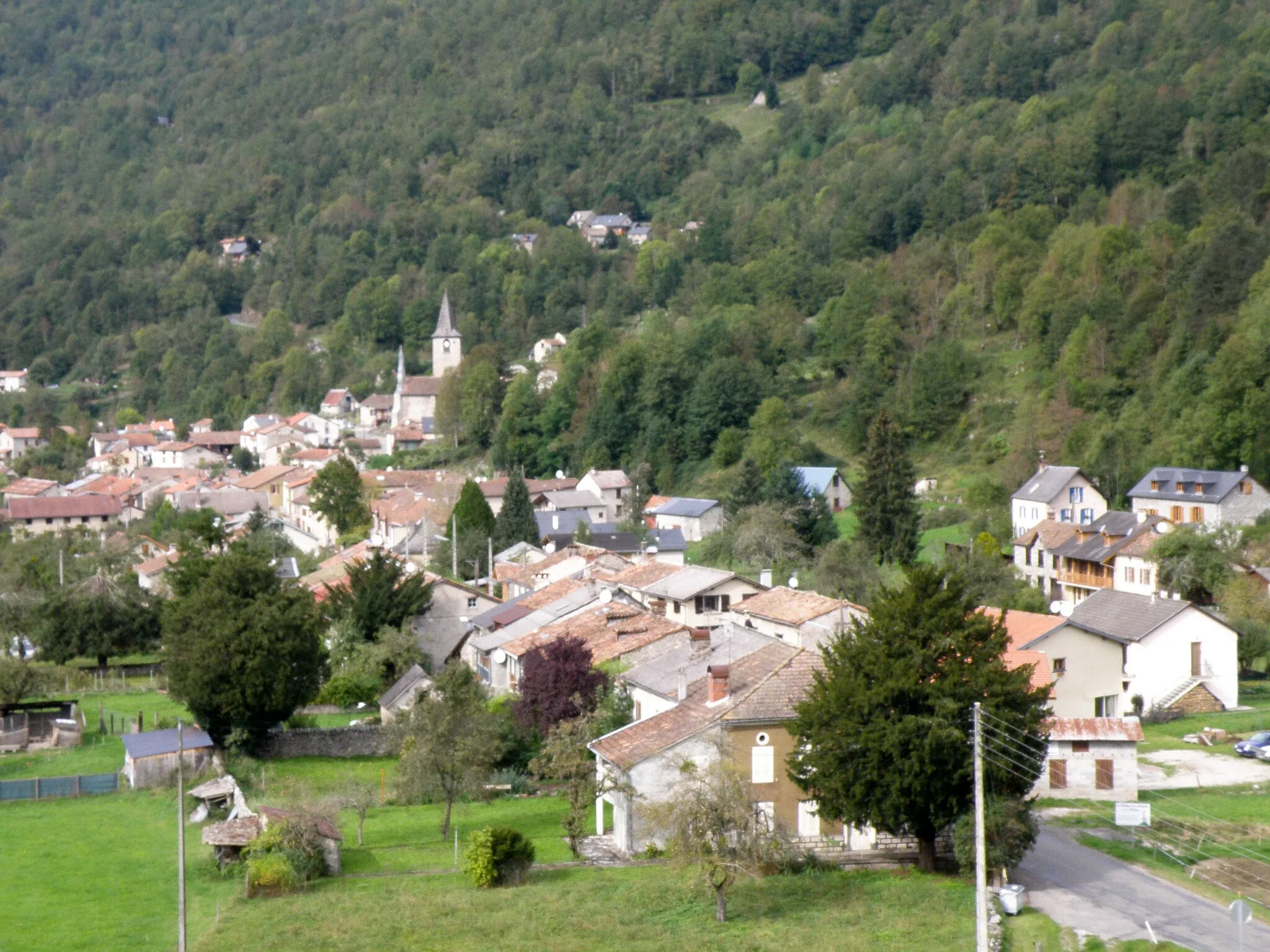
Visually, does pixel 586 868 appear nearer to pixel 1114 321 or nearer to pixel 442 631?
pixel 442 631

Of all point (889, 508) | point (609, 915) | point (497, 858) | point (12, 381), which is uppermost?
point (12, 381)

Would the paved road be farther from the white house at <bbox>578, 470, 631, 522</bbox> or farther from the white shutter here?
the white house at <bbox>578, 470, 631, 522</bbox>

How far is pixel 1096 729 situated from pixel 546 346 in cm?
8383

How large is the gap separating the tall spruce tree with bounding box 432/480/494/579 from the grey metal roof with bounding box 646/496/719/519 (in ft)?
26.2

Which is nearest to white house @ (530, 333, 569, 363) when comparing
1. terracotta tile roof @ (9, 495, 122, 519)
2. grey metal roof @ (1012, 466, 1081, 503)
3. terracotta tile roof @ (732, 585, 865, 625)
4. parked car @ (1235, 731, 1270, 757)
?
terracotta tile roof @ (9, 495, 122, 519)

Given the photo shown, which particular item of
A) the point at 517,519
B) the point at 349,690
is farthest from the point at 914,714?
the point at 517,519

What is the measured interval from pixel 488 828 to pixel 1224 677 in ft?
66.1

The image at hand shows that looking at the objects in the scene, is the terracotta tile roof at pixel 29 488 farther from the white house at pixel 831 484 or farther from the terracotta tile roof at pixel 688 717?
the terracotta tile roof at pixel 688 717

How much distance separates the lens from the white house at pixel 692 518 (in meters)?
65.9

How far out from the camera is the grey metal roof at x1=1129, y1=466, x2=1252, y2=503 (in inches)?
2085

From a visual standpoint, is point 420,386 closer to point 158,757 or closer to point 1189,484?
point 1189,484

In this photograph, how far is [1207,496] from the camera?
174ft

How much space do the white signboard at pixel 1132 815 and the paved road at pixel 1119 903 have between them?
4.57 feet

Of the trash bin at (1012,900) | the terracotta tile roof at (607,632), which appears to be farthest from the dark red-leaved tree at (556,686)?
the trash bin at (1012,900)
